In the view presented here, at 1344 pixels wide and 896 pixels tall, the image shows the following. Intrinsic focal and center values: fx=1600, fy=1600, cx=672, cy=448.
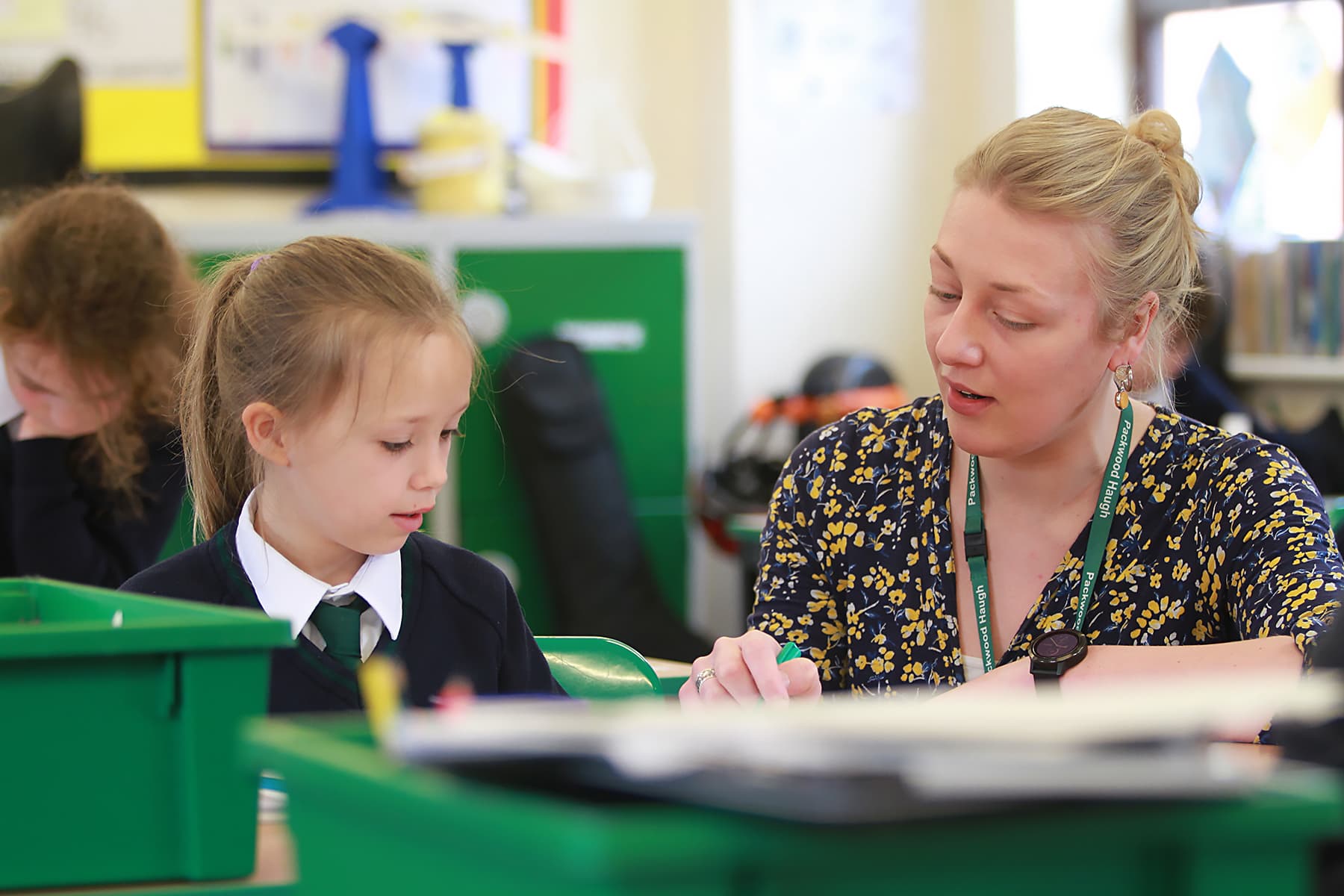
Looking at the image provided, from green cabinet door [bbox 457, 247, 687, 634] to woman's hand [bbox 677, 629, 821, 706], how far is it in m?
2.47

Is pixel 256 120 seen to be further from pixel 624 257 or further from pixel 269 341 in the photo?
pixel 269 341

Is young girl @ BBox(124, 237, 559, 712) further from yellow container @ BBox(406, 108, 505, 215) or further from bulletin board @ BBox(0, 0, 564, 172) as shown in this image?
bulletin board @ BBox(0, 0, 564, 172)

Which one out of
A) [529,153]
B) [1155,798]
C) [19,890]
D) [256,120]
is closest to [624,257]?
[529,153]

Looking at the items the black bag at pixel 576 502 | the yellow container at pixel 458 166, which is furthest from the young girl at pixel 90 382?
the yellow container at pixel 458 166

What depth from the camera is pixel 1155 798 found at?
54 cm

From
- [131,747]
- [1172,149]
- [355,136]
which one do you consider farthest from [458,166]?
[131,747]

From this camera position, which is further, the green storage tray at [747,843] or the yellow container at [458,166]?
the yellow container at [458,166]

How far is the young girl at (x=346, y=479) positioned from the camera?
4.20 feet

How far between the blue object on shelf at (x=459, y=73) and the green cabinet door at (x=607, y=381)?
1.55ft

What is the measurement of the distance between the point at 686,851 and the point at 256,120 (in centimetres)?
389

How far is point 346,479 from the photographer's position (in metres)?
1.30

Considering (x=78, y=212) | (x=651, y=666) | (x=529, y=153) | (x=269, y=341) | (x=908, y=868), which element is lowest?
(x=651, y=666)

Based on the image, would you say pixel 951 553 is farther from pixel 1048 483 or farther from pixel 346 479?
pixel 346 479

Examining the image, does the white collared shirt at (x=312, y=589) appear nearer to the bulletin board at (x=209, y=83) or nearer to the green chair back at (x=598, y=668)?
the green chair back at (x=598, y=668)
